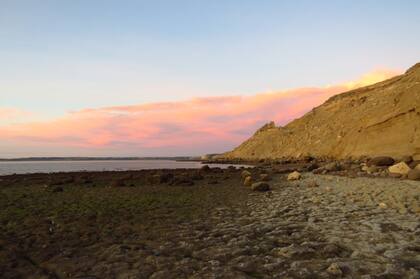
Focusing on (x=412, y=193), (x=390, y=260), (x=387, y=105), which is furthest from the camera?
(x=387, y=105)

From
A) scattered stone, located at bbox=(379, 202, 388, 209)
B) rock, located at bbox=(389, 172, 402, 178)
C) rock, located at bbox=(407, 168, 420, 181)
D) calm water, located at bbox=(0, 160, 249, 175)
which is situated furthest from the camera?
calm water, located at bbox=(0, 160, 249, 175)

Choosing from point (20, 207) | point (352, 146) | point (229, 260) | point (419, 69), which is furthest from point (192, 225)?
point (419, 69)

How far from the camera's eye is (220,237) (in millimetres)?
10219

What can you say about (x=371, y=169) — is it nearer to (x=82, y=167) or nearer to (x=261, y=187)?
(x=261, y=187)

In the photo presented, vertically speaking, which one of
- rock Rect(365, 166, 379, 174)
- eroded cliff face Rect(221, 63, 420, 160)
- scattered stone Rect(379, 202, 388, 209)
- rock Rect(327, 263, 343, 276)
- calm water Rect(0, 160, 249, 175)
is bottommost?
rock Rect(327, 263, 343, 276)

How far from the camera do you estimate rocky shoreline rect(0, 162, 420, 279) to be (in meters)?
7.70

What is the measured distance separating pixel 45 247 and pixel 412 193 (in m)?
13.7

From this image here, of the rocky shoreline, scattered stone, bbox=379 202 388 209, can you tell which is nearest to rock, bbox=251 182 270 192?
the rocky shoreline

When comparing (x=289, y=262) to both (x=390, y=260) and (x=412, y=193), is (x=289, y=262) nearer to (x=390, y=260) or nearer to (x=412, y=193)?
(x=390, y=260)

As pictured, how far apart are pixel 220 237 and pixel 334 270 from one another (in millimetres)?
3656

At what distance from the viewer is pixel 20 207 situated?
16.5 meters

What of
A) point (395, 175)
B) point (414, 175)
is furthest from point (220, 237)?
point (395, 175)

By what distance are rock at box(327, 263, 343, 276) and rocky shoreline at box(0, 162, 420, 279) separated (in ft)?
0.06

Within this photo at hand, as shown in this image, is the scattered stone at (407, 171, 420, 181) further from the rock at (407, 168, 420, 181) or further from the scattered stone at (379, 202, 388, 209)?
the scattered stone at (379, 202, 388, 209)
